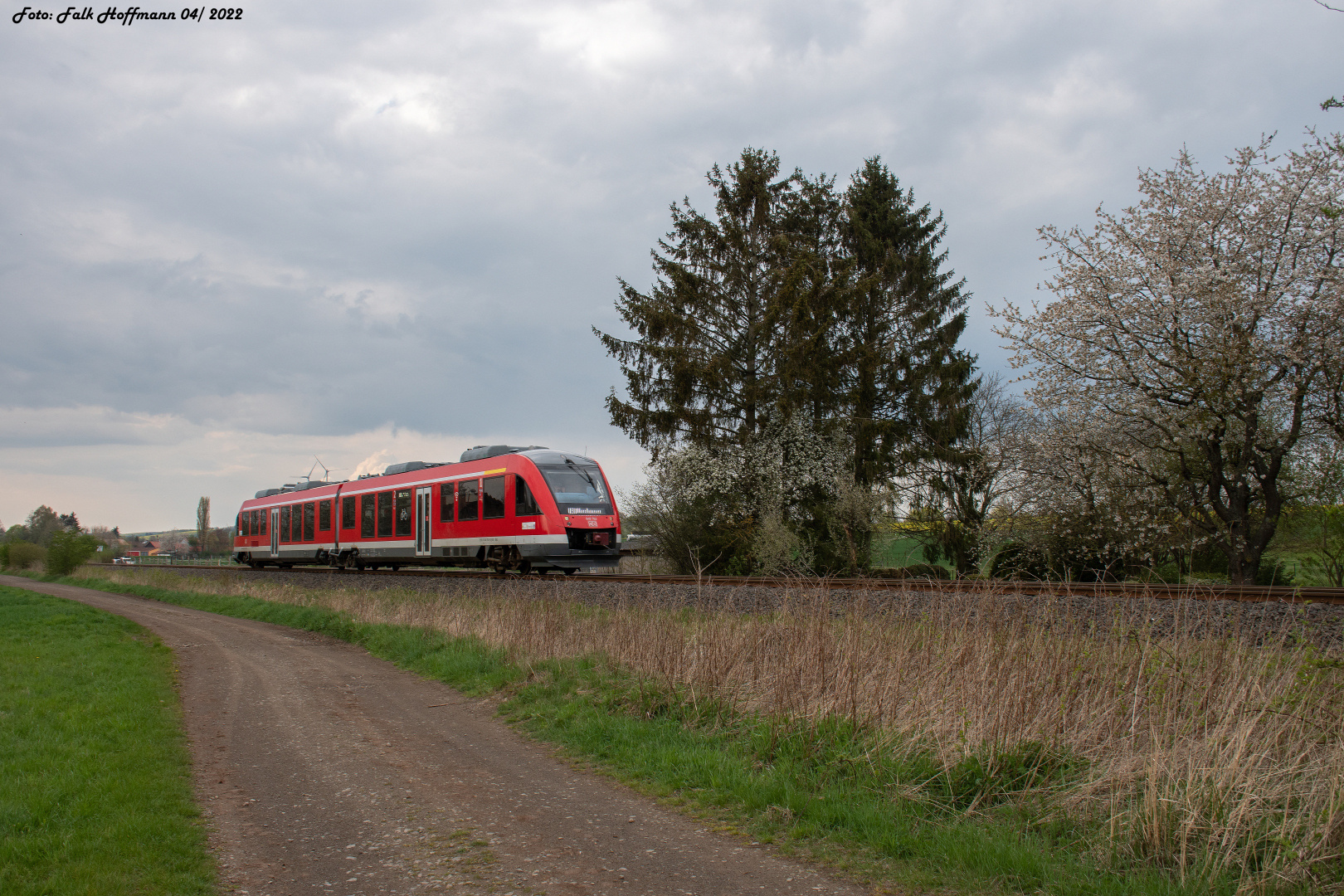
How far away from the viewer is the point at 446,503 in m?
23.6

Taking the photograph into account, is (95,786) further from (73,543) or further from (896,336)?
(73,543)

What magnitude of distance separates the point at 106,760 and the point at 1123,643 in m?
7.55

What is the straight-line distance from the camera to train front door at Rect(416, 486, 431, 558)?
965 inches

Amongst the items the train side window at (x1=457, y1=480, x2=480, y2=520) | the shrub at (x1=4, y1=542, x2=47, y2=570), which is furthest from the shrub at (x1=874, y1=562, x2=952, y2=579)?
the shrub at (x1=4, y1=542, x2=47, y2=570)

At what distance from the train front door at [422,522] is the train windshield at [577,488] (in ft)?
17.7

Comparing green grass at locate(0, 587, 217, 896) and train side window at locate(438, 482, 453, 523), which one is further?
train side window at locate(438, 482, 453, 523)

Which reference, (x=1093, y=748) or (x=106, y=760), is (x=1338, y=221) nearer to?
(x=1093, y=748)

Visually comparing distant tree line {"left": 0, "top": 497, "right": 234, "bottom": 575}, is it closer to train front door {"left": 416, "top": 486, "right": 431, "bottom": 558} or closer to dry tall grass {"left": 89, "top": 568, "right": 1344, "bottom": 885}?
train front door {"left": 416, "top": 486, "right": 431, "bottom": 558}

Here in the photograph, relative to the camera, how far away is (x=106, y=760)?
265 inches

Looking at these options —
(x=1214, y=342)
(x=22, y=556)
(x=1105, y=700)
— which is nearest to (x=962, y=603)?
(x=1105, y=700)

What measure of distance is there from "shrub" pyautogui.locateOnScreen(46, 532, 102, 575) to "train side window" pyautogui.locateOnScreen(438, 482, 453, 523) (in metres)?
33.8

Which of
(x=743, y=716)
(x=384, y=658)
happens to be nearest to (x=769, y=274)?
(x=384, y=658)

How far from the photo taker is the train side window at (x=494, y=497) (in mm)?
21281

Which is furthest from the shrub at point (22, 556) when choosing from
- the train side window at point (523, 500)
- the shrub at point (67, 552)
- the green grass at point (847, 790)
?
the green grass at point (847, 790)
